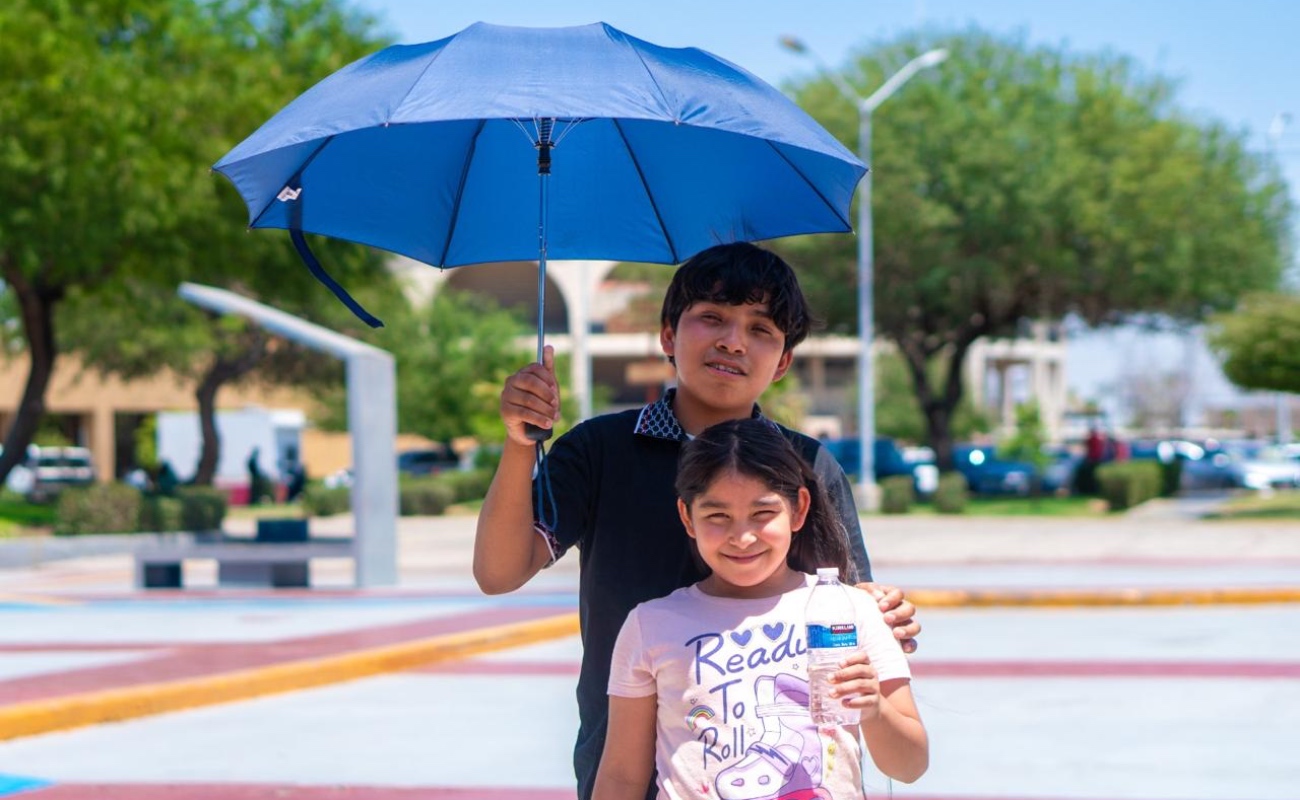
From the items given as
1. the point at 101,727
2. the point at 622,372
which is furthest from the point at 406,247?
the point at 622,372

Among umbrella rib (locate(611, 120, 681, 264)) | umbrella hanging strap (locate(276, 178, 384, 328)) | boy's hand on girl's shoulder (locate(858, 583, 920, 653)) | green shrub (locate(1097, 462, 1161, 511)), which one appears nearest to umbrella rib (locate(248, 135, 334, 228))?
umbrella hanging strap (locate(276, 178, 384, 328))

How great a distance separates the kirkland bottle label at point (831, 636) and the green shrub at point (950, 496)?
32.1 meters

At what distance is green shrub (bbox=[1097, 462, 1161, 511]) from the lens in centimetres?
3409

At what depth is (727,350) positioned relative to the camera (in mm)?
3160

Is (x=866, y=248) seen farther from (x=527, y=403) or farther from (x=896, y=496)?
(x=527, y=403)

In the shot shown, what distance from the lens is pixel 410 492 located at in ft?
126

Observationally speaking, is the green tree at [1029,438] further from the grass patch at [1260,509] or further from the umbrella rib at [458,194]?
the umbrella rib at [458,194]

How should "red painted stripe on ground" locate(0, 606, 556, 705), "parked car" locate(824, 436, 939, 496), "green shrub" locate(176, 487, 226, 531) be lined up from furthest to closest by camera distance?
"parked car" locate(824, 436, 939, 496) < "green shrub" locate(176, 487, 226, 531) < "red painted stripe on ground" locate(0, 606, 556, 705)

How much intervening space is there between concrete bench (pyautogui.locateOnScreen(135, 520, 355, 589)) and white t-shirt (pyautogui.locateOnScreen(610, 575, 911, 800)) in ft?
51.0

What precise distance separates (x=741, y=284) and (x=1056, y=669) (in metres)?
8.63

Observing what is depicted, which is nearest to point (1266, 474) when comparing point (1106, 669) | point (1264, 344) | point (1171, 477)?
point (1171, 477)

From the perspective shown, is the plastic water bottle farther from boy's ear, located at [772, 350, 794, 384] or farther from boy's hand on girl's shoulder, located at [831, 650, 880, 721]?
boy's ear, located at [772, 350, 794, 384]

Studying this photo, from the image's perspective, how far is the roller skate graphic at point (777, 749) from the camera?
2807mm

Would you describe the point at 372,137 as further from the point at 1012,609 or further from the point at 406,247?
the point at 1012,609
